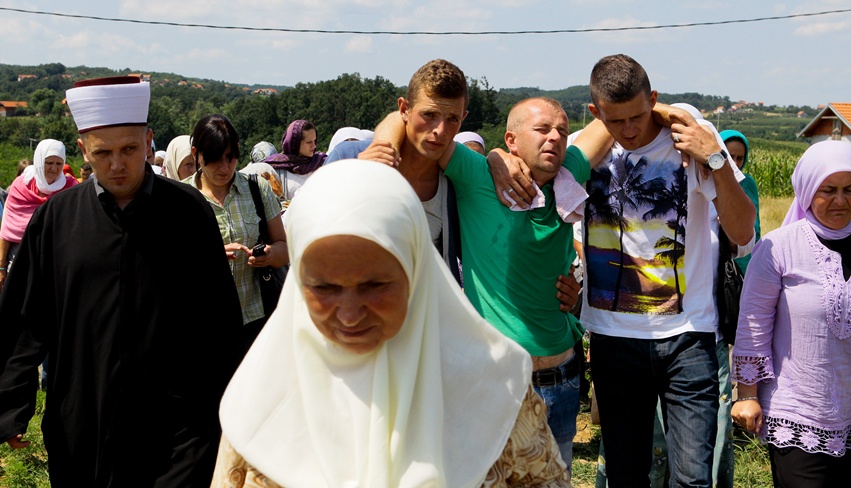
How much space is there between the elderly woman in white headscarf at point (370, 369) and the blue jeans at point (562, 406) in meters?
1.60

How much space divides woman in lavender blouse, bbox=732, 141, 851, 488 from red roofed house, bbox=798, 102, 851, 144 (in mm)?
49918

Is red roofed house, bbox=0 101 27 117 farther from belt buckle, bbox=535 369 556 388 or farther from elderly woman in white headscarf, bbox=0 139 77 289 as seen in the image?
belt buckle, bbox=535 369 556 388

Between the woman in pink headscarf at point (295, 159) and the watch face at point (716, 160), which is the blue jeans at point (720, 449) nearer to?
the watch face at point (716, 160)

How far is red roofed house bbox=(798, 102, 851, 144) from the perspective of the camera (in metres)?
52.2

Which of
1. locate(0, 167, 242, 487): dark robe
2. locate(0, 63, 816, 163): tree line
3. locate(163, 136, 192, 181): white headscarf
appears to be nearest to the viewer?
locate(0, 167, 242, 487): dark robe

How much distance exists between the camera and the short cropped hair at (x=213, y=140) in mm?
4711

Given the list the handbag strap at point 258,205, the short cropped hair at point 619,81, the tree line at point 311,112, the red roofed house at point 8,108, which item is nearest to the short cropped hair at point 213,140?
the handbag strap at point 258,205

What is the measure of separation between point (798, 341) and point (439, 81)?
1.91 m

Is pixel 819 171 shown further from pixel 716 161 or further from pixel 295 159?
pixel 295 159

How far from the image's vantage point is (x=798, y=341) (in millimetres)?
3703

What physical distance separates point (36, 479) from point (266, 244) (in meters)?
2.49

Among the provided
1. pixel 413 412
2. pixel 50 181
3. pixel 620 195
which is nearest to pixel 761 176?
pixel 50 181

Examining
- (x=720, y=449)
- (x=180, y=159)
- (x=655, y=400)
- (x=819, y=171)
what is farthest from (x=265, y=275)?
(x=819, y=171)

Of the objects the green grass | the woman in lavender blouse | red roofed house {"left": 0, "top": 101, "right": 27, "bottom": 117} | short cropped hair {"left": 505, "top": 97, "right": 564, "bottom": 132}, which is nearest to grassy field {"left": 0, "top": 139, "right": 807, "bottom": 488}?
the green grass
